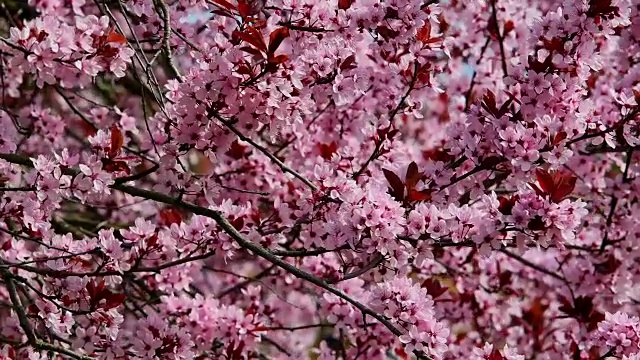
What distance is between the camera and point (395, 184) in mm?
2803

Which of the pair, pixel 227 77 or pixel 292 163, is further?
pixel 292 163

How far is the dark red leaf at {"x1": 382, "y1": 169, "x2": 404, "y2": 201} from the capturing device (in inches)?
110

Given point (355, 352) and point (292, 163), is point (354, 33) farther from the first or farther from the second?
point (355, 352)

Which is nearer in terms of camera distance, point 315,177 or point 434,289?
point 315,177

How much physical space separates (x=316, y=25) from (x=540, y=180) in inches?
38.2

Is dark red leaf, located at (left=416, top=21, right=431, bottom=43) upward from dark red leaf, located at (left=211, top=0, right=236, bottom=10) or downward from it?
upward

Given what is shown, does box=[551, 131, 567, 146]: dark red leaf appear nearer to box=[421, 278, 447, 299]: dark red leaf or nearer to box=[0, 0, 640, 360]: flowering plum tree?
box=[0, 0, 640, 360]: flowering plum tree

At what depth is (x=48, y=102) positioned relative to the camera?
5488 millimetres

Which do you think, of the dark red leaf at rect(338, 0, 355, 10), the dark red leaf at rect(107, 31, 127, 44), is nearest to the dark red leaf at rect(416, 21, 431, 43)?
the dark red leaf at rect(338, 0, 355, 10)

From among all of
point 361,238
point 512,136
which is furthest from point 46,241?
point 512,136

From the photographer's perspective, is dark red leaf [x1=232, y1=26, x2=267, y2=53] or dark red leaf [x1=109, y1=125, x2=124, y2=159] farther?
dark red leaf [x1=109, y1=125, x2=124, y2=159]

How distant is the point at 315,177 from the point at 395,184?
365 mm

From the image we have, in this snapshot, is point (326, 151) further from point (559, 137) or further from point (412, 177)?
point (559, 137)

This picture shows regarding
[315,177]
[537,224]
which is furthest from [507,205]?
[315,177]
